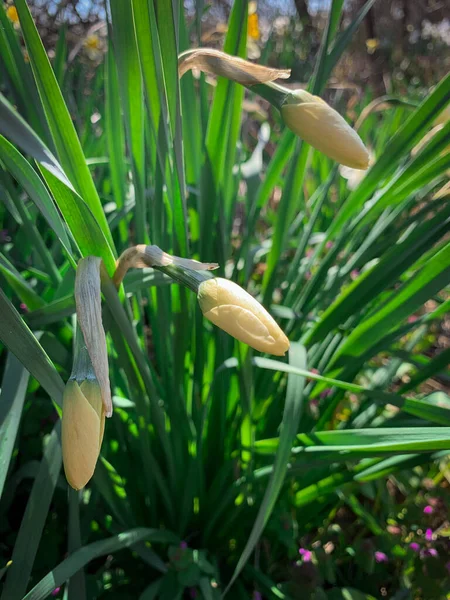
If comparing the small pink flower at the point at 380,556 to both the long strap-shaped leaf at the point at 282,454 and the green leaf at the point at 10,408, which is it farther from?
the green leaf at the point at 10,408

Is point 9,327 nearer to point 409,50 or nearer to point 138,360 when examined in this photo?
point 138,360

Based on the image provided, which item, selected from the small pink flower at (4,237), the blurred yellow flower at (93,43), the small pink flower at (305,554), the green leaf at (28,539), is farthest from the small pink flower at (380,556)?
the blurred yellow flower at (93,43)

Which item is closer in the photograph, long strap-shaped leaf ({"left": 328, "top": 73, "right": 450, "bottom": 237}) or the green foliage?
the green foliage

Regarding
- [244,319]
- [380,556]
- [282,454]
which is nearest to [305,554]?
[380,556]

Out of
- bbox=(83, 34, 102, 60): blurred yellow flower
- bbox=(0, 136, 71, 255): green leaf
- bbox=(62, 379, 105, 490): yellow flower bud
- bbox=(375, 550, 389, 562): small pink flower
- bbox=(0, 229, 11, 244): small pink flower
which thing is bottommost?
bbox=(375, 550, 389, 562): small pink flower

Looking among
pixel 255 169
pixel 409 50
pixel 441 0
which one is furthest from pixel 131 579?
pixel 441 0

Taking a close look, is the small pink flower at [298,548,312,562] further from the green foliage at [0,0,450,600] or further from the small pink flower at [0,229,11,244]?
the small pink flower at [0,229,11,244]

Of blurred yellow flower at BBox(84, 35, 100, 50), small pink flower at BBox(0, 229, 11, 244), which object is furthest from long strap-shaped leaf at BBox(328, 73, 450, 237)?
blurred yellow flower at BBox(84, 35, 100, 50)
